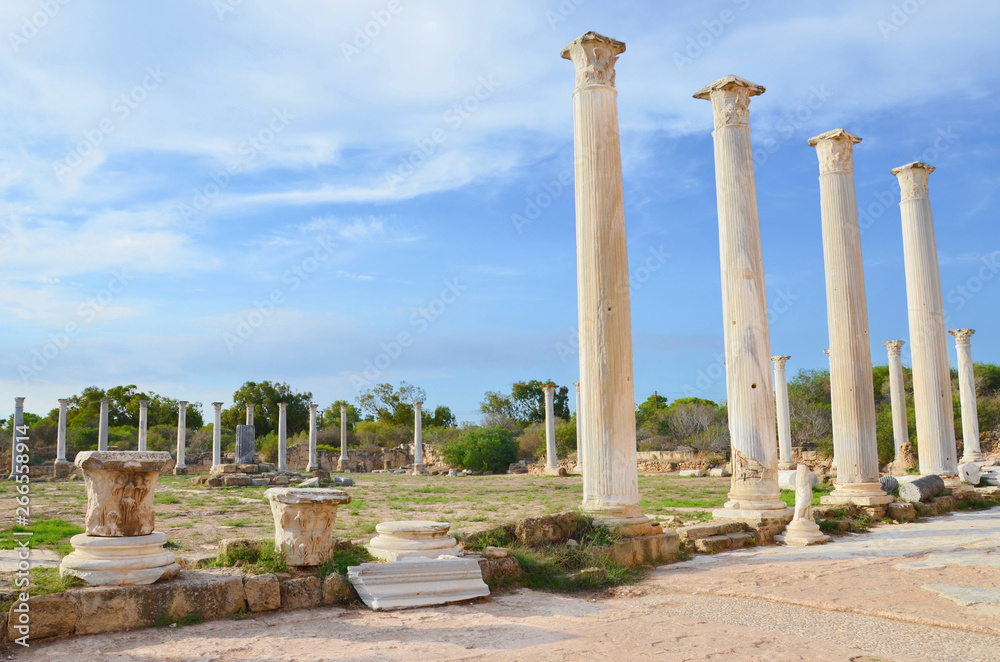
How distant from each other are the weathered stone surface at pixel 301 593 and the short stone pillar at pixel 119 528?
0.92 m

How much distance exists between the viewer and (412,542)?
24.1ft

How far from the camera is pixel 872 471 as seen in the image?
13164 mm

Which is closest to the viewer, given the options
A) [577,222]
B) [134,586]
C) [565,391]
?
[134,586]

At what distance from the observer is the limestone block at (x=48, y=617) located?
5.21 meters

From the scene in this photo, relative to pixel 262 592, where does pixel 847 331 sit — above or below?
above

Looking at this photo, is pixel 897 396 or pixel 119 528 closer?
pixel 119 528

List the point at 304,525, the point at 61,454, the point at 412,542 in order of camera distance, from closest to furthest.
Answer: the point at 304,525, the point at 412,542, the point at 61,454

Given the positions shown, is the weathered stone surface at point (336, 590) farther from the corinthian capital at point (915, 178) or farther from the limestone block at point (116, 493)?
the corinthian capital at point (915, 178)

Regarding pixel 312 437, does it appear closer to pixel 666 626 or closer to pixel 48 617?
pixel 48 617

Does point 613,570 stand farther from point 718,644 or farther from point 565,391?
point 565,391

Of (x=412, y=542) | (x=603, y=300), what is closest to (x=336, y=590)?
(x=412, y=542)

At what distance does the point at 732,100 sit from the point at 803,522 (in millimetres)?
6565

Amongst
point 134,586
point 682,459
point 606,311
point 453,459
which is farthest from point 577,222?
point 453,459

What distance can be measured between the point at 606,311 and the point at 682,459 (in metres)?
29.0
